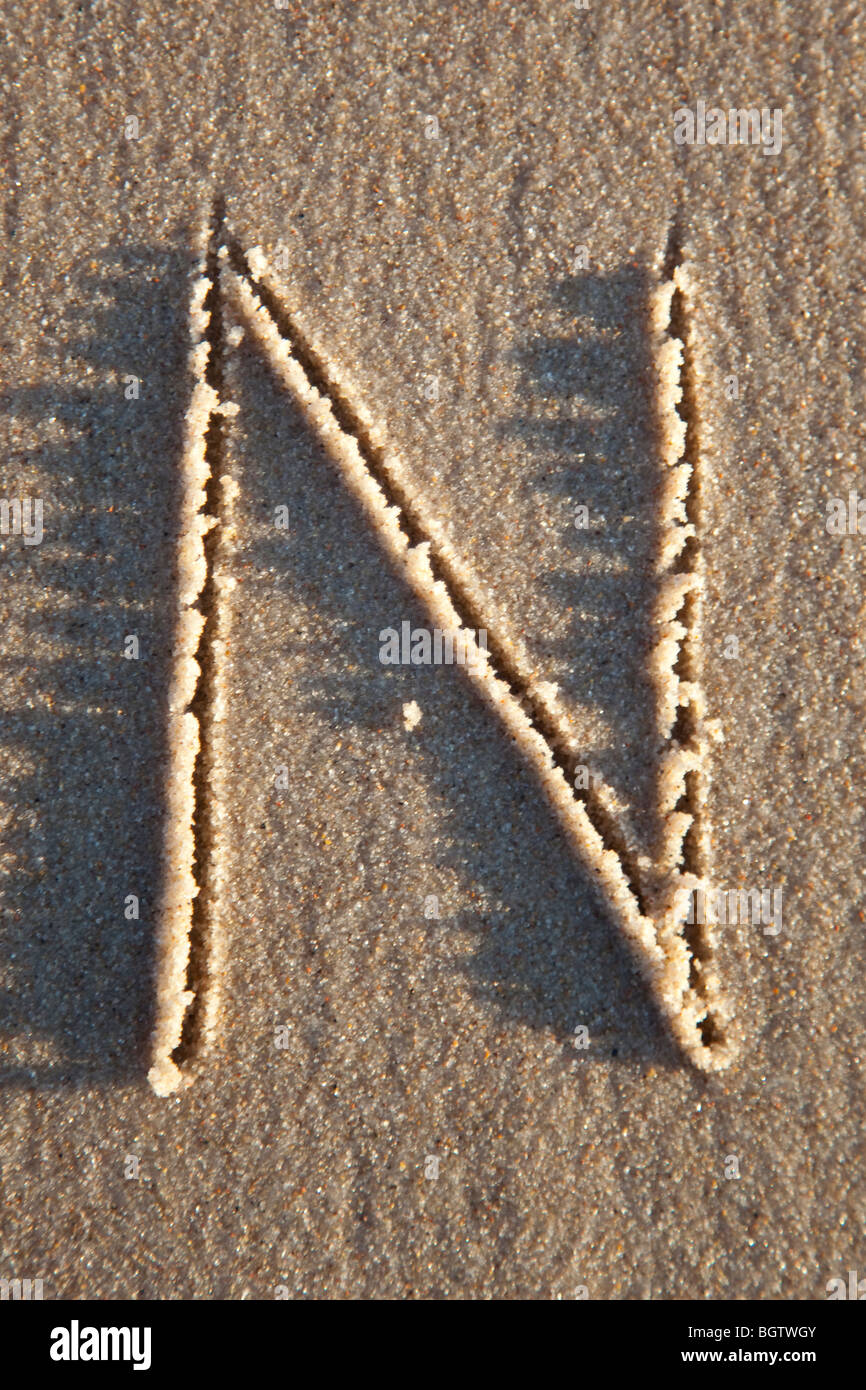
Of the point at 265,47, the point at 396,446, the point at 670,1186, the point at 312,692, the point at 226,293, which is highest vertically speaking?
the point at 265,47

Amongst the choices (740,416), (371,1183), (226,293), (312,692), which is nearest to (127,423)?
(226,293)

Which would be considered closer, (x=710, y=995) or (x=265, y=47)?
(x=710, y=995)

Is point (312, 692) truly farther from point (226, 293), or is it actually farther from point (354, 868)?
point (226, 293)

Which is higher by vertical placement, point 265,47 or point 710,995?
point 265,47

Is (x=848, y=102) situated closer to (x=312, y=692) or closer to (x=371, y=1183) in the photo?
(x=312, y=692)

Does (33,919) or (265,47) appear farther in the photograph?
(265,47)

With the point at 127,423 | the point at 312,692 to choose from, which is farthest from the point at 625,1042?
the point at 127,423
